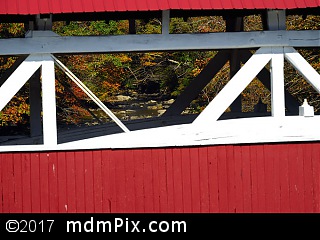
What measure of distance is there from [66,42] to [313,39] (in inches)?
148

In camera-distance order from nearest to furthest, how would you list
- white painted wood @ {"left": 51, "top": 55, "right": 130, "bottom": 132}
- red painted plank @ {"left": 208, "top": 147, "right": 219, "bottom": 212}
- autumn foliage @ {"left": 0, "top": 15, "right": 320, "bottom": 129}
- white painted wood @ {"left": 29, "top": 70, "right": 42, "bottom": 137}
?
1. white painted wood @ {"left": 51, "top": 55, "right": 130, "bottom": 132}
2. red painted plank @ {"left": 208, "top": 147, "right": 219, "bottom": 212}
3. white painted wood @ {"left": 29, "top": 70, "right": 42, "bottom": 137}
4. autumn foliage @ {"left": 0, "top": 15, "right": 320, "bottom": 129}

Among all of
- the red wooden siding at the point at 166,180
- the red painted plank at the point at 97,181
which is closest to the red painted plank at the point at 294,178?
the red wooden siding at the point at 166,180

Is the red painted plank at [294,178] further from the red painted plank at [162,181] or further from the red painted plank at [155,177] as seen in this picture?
the red painted plank at [155,177]

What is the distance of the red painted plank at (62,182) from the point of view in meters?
12.7

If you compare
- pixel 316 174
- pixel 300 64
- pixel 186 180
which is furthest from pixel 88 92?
pixel 316 174

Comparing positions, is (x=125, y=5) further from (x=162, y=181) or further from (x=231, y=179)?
(x=231, y=179)

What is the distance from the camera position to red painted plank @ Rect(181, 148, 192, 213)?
12859mm

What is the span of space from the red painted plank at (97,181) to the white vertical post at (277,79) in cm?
279

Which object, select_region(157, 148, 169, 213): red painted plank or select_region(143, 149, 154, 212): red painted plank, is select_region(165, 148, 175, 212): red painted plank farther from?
select_region(143, 149, 154, 212): red painted plank

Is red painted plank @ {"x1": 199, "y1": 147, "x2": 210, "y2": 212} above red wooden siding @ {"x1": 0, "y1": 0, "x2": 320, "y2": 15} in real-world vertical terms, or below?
below

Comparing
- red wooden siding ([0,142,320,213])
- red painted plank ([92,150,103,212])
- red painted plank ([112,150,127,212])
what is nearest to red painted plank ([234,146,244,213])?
red wooden siding ([0,142,320,213])

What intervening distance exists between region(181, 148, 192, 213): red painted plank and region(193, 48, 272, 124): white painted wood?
20.7 inches

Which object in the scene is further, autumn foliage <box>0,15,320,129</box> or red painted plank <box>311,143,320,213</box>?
autumn foliage <box>0,15,320,129</box>
